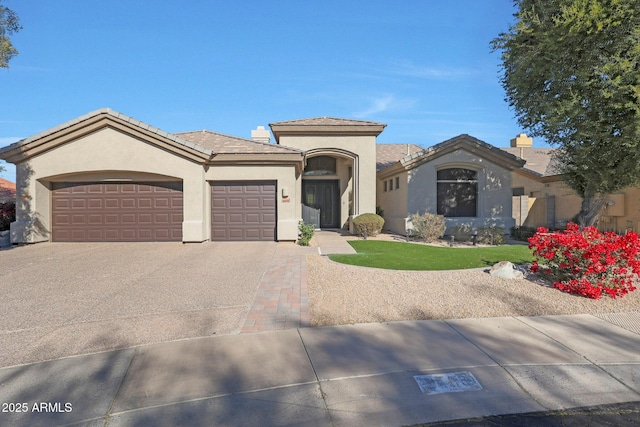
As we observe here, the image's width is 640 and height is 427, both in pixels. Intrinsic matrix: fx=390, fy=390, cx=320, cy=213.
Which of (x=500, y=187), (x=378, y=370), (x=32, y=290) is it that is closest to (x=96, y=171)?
(x=32, y=290)

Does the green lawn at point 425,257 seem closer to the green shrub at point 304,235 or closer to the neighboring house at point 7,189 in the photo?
the green shrub at point 304,235

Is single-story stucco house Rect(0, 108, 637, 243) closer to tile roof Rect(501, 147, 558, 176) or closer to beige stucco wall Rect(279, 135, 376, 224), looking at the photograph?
beige stucco wall Rect(279, 135, 376, 224)

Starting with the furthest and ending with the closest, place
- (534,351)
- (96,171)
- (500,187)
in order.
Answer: (500,187) < (96,171) < (534,351)

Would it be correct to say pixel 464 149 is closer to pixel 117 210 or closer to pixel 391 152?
pixel 391 152

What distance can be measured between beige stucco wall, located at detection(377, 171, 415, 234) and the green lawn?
175 inches

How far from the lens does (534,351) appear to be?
15.5ft

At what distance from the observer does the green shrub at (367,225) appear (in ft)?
56.0

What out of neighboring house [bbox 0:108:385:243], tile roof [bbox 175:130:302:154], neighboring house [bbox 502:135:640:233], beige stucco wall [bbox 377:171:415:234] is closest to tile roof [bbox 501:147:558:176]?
neighboring house [bbox 502:135:640:233]

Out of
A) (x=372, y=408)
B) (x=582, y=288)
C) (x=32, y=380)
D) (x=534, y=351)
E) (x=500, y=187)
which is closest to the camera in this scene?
(x=372, y=408)

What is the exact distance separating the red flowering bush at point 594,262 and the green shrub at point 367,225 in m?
9.61

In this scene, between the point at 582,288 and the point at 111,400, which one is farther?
the point at 582,288

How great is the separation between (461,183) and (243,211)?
991 cm

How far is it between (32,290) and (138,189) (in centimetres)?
731

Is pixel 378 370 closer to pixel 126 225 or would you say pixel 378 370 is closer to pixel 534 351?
pixel 534 351
